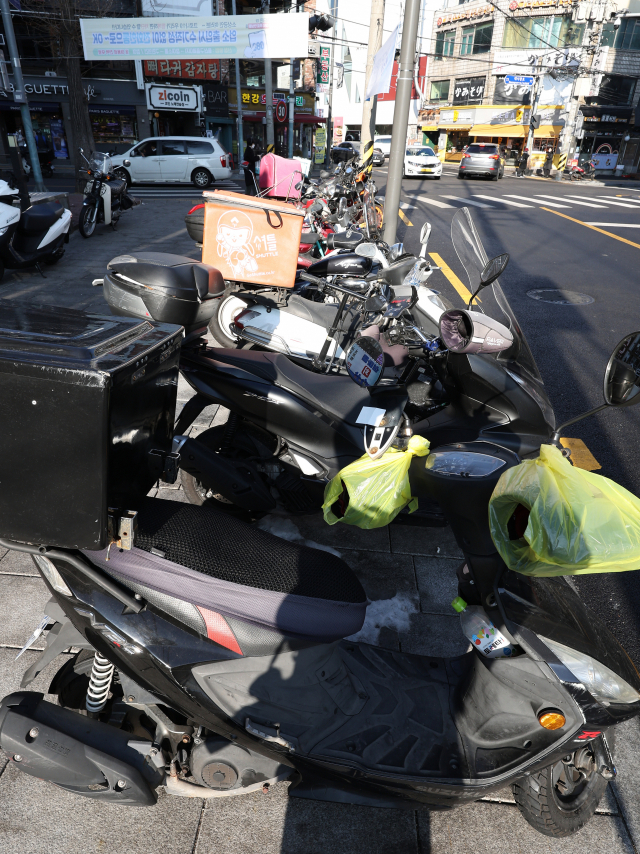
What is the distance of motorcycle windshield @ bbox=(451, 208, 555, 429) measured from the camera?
290 cm

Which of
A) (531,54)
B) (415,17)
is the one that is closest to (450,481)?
(415,17)

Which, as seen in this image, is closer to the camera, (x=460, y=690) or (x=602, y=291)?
Result: (x=460, y=690)

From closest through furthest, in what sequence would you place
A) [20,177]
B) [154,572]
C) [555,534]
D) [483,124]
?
[555,534] → [154,572] → [20,177] → [483,124]

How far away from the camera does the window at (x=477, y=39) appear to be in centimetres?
4056

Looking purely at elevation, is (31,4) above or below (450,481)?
above

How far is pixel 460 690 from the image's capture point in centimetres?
196

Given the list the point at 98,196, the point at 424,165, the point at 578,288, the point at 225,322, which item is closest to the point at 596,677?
the point at 225,322

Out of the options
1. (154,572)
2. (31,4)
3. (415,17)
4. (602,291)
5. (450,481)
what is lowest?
(602,291)

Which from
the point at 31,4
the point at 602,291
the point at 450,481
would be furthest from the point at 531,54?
the point at 450,481

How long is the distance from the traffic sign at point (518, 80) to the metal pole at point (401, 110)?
38281mm

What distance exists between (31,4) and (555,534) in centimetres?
2800

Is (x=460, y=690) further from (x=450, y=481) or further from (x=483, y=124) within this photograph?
(x=483, y=124)

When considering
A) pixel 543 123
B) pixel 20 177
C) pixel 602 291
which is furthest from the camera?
pixel 543 123

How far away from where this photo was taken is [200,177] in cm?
1989
